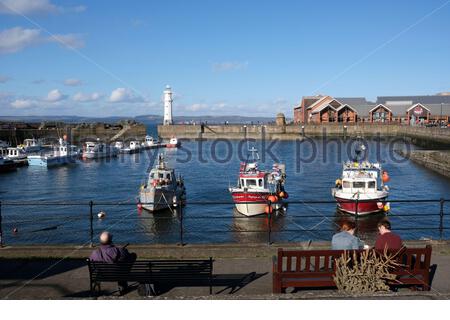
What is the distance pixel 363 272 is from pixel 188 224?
71.4 feet

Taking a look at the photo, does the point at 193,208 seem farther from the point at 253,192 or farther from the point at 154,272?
the point at 154,272

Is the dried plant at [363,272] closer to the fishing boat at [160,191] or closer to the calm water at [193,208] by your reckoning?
the calm water at [193,208]

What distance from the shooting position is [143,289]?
25.2 ft

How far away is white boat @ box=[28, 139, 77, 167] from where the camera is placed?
66000 mm

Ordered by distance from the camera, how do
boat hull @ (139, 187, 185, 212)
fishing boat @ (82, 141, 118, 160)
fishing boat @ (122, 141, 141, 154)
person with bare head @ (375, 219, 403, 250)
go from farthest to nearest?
fishing boat @ (122, 141, 141, 154) → fishing boat @ (82, 141, 118, 160) → boat hull @ (139, 187, 185, 212) → person with bare head @ (375, 219, 403, 250)

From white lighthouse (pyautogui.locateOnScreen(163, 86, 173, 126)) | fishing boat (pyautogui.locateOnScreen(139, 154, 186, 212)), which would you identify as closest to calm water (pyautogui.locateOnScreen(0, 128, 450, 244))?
→ fishing boat (pyautogui.locateOnScreen(139, 154, 186, 212))

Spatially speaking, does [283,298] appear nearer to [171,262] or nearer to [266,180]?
[171,262]

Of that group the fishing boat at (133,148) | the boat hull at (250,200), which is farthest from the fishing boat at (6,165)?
the boat hull at (250,200)

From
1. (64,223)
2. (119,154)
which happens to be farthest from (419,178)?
(119,154)

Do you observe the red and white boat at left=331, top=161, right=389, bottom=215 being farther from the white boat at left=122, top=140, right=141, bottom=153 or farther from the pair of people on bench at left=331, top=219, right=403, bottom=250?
the white boat at left=122, top=140, right=141, bottom=153

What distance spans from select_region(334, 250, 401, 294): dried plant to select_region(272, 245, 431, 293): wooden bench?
179mm

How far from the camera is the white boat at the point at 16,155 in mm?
67119

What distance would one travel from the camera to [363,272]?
7035 mm
